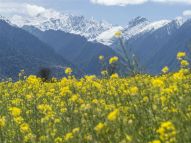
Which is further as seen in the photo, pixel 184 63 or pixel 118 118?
pixel 184 63

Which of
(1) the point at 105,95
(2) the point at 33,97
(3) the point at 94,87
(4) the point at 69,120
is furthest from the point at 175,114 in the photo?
(2) the point at 33,97

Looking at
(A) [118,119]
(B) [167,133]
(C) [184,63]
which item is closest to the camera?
(B) [167,133]

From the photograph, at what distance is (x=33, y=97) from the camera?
40.0ft

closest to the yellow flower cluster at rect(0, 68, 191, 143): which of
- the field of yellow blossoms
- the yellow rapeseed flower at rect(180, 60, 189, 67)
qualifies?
the field of yellow blossoms

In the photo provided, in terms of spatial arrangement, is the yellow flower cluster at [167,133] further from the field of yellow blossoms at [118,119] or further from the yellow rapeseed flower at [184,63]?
the yellow rapeseed flower at [184,63]

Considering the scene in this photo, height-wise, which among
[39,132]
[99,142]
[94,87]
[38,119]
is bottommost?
[99,142]

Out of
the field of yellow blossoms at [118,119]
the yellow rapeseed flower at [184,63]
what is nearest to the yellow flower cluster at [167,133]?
the field of yellow blossoms at [118,119]

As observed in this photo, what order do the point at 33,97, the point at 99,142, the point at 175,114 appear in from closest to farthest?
the point at 99,142
the point at 175,114
the point at 33,97

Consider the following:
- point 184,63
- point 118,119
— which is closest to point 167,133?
point 118,119

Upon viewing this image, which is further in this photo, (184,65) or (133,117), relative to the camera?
(184,65)

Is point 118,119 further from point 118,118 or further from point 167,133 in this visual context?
point 167,133

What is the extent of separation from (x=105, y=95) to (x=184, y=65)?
1837 millimetres

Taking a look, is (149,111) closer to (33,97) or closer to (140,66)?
(140,66)

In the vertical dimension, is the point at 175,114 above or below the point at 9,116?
below
